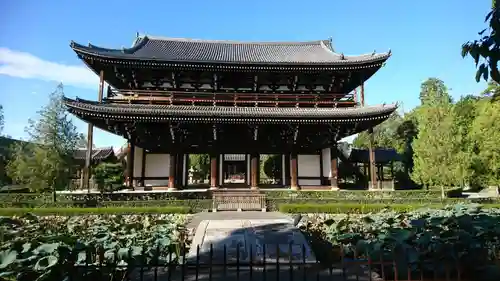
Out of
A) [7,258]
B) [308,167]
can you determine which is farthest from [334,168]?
[7,258]

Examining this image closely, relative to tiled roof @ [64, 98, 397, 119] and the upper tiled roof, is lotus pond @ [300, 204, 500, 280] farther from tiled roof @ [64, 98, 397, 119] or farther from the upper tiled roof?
the upper tiled roof

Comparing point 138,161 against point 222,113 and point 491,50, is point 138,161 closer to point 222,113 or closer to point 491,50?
point 222,113

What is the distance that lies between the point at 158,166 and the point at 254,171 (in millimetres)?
6529

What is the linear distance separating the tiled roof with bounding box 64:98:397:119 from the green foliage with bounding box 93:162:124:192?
10.4ft

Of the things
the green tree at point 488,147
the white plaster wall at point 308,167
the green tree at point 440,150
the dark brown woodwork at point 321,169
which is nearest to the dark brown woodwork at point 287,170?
the white plaster wall at point 308,167

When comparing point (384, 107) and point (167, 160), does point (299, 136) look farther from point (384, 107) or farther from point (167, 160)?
point (167, 160)

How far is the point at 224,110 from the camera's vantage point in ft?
62.2

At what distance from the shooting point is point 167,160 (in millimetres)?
20812

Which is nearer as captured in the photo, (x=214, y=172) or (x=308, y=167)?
(x=214, y=172)

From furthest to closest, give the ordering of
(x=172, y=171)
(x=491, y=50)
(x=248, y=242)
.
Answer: (x=172, y=171), (x=248, y=242), (x=491, y=50)

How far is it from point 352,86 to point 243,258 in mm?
19684

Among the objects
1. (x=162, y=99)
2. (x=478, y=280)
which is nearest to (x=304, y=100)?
(x=162, y=99)

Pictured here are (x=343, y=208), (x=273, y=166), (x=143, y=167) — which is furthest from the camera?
(x=273, y=166)

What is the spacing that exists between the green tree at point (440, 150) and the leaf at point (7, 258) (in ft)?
67.9
